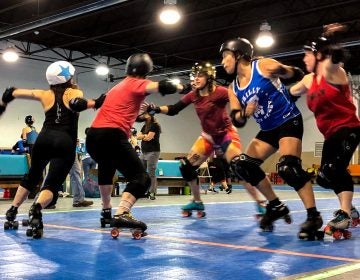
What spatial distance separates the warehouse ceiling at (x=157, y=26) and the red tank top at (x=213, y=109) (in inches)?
281

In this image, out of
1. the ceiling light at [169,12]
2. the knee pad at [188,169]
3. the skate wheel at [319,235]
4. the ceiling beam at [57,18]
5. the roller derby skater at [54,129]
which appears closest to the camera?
the skate wheel at [319,235]

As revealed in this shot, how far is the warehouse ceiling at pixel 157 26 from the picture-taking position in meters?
15.8

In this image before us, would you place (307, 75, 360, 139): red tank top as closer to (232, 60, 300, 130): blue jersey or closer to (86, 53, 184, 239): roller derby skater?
(232, 60, 300, 130): blue jersey

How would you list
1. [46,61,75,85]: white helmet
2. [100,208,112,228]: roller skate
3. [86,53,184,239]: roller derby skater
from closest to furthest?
[86,53,184,239]: roller derby skater, [46,61,75,85]: white helmet, [100,208,112,228]: roller skate

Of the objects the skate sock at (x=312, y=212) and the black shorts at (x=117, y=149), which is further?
the black shorts at (x=117, y=149)

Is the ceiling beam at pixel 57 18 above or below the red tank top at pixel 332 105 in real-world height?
above

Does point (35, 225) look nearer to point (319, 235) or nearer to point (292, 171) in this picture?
point (292, 171)

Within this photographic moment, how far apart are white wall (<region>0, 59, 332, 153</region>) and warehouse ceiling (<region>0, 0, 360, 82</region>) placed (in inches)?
34.4

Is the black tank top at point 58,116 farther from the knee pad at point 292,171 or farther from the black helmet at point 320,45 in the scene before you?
the black helmet at point 320,45

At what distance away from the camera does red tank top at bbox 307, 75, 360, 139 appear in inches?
172

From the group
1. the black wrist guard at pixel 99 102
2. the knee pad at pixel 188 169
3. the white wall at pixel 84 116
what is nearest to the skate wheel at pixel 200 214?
the knee pad at pixel 188 169

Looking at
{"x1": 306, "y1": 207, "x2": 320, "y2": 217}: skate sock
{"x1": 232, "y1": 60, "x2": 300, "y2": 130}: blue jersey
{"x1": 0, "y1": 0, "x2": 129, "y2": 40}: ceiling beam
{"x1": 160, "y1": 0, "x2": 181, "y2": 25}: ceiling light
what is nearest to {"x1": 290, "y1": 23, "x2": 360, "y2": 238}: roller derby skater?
{"x1": 306, "y1": 207, "x2": 320, "y2": 217}: skate sock

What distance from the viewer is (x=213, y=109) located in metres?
6.20

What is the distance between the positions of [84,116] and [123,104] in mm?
19134
